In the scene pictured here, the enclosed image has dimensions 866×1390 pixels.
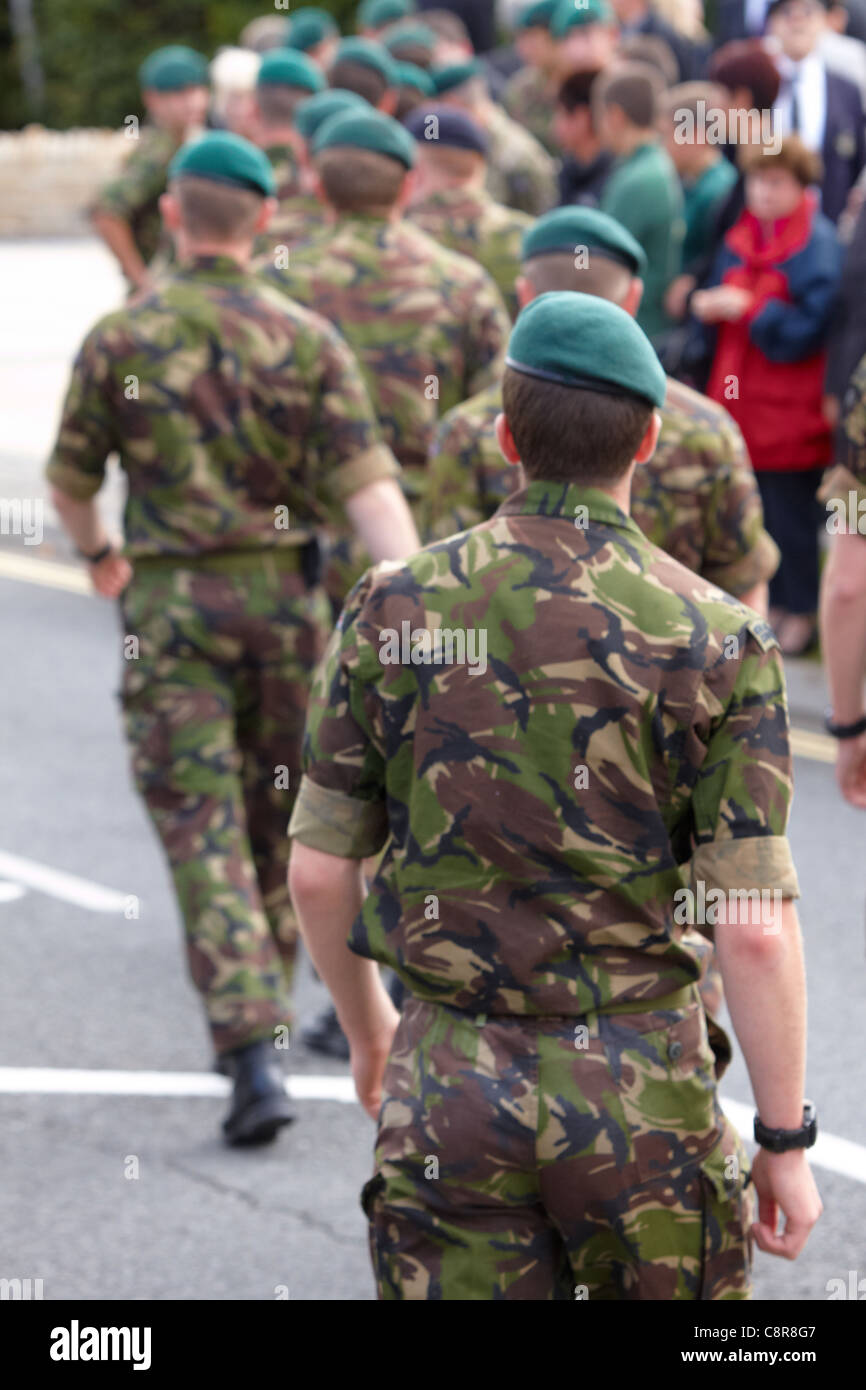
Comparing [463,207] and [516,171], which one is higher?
[463,207]

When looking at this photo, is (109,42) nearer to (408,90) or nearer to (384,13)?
(384,13)

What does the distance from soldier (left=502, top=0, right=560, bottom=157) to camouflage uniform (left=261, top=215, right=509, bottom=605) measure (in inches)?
200

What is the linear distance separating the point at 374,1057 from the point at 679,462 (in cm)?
167

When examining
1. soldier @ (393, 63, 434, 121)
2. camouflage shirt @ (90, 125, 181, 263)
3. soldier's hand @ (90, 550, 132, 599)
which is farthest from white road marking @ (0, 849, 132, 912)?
camouflage shirt @ (90, 125, 181, 263)

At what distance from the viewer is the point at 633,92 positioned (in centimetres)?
898

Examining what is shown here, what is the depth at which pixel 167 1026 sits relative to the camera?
5750mm

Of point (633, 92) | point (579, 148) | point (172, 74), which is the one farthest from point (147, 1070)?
point (172, 74)

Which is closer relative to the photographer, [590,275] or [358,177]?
[590,275]

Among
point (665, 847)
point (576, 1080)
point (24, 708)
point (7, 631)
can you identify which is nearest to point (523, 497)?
point (665, 847)

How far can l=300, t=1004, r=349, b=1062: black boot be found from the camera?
5516 mm

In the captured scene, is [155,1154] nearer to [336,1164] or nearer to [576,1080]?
[336,1164]

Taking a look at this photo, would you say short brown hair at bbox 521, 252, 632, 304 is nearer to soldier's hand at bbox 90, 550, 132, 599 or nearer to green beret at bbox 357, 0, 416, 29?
soldier's hand at bbox 90, 550, 132, 599

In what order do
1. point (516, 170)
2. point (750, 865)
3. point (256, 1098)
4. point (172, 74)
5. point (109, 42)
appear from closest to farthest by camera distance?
point (750, 865) < point (256, 1098) < point (172, 74) < point (516, 170) < point (109, 42)

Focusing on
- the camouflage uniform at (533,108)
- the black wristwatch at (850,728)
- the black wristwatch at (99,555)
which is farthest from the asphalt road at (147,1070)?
the camouflage uniform at (533,108)
